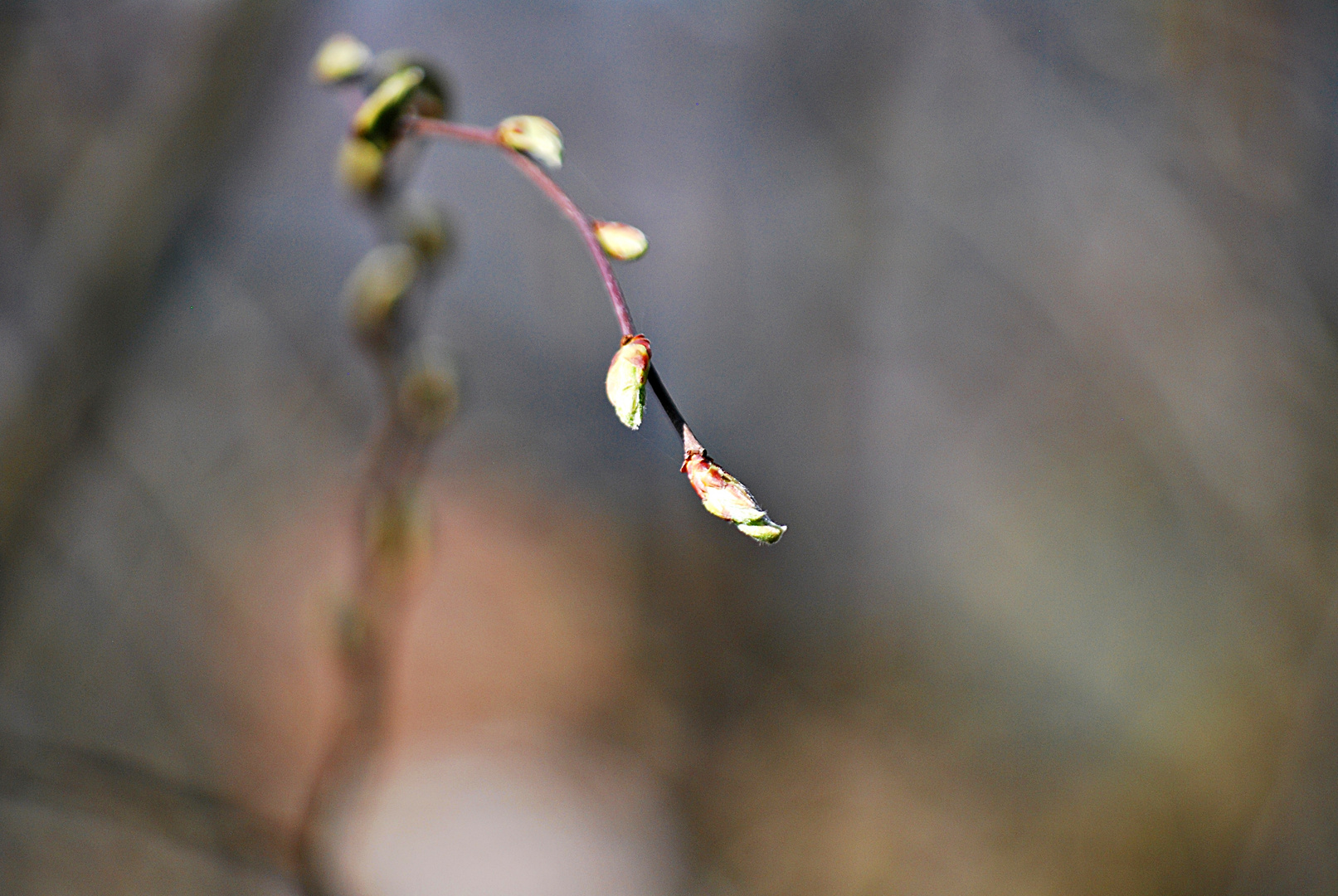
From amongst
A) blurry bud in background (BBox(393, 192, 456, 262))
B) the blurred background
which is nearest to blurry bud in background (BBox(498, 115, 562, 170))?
blurry bud in background (BBox(393, 192, 456, 262))

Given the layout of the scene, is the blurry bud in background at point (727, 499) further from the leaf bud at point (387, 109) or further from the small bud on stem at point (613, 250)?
the leaf bud at point (387, 109)

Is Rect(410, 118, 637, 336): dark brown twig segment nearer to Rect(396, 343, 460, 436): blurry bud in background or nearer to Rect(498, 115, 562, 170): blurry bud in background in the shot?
Rect(498, 115, 562, 170): blurry bud in background

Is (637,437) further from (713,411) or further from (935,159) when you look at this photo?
(935,159)

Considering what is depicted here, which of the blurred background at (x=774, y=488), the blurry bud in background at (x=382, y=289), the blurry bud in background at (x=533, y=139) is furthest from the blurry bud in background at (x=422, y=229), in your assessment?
the blurred background at (x=774, y=488)

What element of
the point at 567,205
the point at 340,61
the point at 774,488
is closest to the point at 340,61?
the point at 340,61

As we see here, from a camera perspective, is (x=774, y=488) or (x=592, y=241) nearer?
(x=592, y=241)

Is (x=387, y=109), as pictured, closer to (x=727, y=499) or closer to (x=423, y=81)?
(x=423, y=81)
